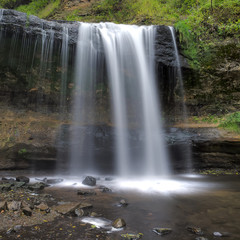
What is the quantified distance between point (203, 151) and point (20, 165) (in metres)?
7.84

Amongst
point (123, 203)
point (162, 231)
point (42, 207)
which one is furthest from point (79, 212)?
point (162, 231)

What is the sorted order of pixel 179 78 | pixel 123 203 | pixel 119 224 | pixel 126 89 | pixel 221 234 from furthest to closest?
1. pixel 179 78
2. pixel 126 89
3. pixel 123 203
4. pixel 119 224
5. pixel 221 234

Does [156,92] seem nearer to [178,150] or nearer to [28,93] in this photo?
[178,150]

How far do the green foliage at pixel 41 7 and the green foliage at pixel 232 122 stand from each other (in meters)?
15.1

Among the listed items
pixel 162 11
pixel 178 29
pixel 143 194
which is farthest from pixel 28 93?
pixel 162 11

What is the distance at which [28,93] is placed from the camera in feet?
31.6


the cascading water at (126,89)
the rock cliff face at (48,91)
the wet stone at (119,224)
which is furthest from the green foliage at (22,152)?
the wet stone at (119,224)

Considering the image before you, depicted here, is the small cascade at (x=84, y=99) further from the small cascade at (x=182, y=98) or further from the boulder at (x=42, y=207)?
the boulder at (x=42, y=207)

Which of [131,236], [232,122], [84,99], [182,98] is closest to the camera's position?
[131,236]

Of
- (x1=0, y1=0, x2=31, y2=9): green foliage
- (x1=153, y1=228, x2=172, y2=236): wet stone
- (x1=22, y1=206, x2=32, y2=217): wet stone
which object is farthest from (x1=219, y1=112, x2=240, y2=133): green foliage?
(x1=0, y1=0, x2=31, y2=9): green foliage

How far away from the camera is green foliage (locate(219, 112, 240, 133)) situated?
909cm

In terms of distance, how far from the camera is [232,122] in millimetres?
9312

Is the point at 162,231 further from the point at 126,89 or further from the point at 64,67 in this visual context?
the point at 64,67

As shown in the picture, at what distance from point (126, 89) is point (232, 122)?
16.4ft
